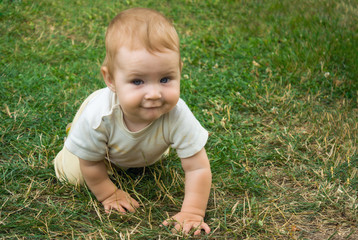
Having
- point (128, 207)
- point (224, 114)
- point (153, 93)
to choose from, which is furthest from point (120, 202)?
point (224, 114)

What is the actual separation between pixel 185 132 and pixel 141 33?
24.1 inches

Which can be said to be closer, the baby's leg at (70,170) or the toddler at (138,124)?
the toddler at (138,124)

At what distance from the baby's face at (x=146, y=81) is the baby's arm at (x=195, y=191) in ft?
1.24

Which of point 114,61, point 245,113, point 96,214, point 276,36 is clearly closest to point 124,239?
point 96,214

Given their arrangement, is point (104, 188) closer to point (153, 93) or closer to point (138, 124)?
point (138, 124)

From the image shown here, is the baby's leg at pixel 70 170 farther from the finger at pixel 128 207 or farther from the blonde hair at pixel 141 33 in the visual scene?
the blonde hair at pixel 141 33

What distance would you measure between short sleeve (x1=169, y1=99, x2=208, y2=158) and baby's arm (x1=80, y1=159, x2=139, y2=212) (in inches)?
18.6

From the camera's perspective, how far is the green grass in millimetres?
2568

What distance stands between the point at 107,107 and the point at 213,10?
420 cm

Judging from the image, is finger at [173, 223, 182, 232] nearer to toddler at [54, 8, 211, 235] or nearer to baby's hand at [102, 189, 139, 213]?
toddler at [54, 8, 211, 235]

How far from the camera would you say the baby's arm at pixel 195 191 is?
2.48m

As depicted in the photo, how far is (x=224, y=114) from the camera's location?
3820 mm

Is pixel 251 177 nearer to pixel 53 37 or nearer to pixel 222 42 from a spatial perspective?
pixel 222 42

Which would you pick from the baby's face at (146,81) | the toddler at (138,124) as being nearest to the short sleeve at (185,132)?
the toddler at (138,124)
